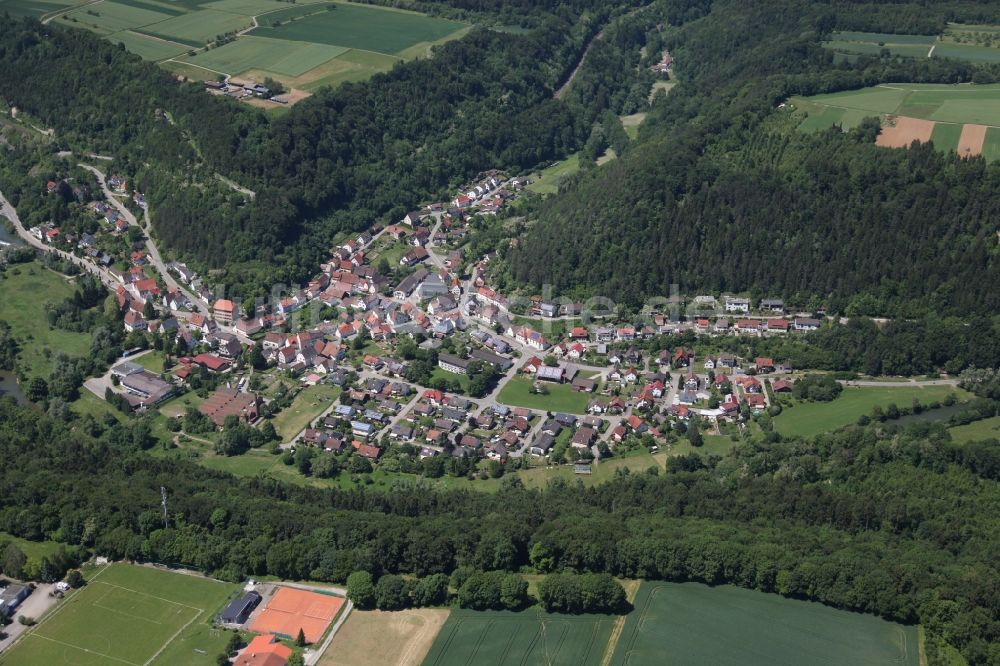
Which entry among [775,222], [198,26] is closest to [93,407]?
[775,222]

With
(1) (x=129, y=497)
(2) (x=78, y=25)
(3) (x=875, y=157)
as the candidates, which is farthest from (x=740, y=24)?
(1) (x=129, y=497)

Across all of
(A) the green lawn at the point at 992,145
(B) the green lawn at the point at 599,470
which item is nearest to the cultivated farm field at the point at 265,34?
(B) the green lawn at the point at 599,470

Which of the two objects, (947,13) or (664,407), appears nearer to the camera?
(664,407)

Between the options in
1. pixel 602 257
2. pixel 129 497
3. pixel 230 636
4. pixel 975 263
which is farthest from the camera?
pixel 602 257

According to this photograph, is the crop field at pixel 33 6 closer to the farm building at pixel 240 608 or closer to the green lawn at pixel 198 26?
the green lawn at pixel 198 26

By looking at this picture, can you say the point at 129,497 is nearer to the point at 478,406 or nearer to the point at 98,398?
the point at 98,398

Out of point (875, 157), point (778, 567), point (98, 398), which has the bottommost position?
point (98, 398)

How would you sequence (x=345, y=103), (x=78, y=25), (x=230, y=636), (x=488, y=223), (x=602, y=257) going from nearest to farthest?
(x=230, y=636), (x=602, y=257), (x=488, y=223), (x=345, y=103), (x=78, y=25)

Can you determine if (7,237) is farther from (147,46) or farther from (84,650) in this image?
(84,650)
